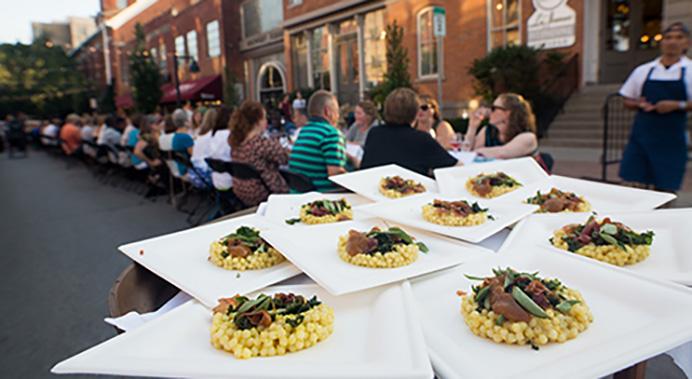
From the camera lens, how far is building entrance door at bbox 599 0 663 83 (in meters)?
10.9

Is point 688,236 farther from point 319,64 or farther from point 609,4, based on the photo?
point 319,64

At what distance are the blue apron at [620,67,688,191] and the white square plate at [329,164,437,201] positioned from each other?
2.61 meters

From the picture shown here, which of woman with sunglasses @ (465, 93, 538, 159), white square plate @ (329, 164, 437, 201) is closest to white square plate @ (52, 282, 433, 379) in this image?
white square plate @ (329, 164, 437, 201)

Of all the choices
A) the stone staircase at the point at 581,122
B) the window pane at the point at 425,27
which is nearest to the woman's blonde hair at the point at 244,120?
the stone staircase at the point at 581,122

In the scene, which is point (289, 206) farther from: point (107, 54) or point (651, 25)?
point (107, 54)

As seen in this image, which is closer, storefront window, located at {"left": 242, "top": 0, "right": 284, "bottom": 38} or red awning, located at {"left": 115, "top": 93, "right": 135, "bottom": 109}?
storefront window, located at {"left": 242, "top": 0, "right": 284, "bottom": 38}

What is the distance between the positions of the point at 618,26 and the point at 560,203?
37.7 feet

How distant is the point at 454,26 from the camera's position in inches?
473

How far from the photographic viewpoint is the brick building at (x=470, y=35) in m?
10.0

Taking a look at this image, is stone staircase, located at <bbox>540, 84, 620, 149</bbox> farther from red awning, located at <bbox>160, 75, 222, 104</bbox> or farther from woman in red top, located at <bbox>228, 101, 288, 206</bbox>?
red awning, located at <bbox>160, 75, 222, 104</bbox>

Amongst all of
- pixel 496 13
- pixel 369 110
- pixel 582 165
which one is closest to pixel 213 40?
pixel 496 13

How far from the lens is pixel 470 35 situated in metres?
11.7

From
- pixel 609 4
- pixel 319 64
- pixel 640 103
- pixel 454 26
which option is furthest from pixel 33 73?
pixel 640 103

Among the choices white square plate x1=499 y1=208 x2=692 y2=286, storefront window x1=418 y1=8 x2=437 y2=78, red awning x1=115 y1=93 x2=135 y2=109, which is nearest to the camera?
white square plate x1=499 y1=208 x2=692 y2=286
